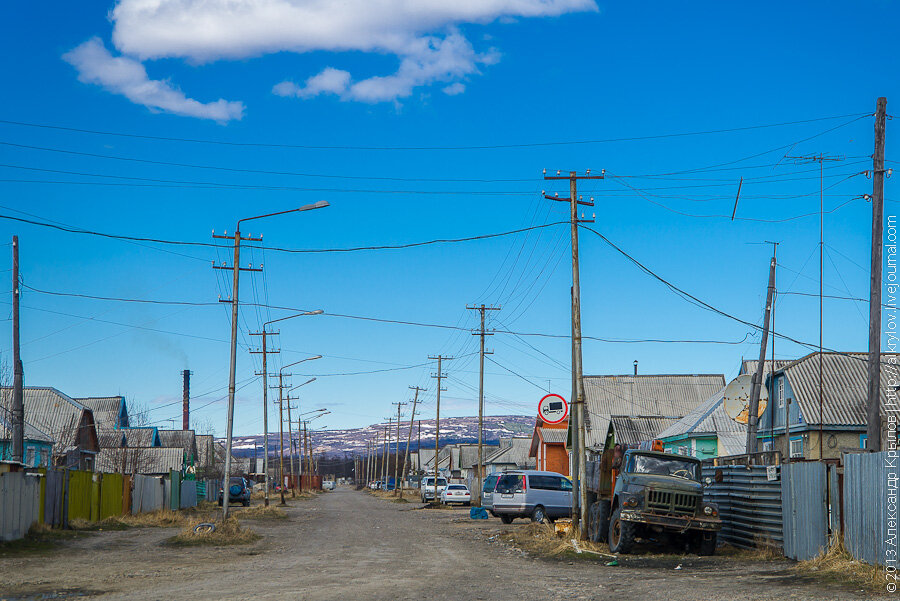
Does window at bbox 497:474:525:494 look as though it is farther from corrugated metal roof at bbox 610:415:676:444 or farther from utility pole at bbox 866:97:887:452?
corrugated metal roof at bbox 610:415:676:444

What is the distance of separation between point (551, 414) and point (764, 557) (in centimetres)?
641

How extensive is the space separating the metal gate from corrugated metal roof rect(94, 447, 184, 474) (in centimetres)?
4910

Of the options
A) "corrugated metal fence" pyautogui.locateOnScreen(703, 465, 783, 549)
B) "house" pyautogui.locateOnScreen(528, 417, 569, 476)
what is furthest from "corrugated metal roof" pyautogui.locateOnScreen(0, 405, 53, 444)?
"house" pyautogui.locateOnScreen(528, 417, 569, 476)

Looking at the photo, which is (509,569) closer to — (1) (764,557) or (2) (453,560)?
(2) (453,560)

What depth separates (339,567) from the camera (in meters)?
17.6

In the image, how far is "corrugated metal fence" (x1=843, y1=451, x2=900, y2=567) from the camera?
14070 millimetres

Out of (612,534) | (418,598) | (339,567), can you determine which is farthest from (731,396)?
(418,598)

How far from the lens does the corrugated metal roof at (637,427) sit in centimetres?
5300

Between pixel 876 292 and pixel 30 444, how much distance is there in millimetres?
43092

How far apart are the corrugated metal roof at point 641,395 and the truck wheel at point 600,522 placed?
43.7m

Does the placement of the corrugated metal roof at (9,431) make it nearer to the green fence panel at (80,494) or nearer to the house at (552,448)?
the green fence panel at (80,494)

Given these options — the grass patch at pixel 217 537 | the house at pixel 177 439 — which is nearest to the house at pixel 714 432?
the grass patch at pixel 217 537

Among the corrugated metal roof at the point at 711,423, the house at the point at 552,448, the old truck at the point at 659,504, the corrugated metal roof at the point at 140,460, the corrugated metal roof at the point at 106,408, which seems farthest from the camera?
the house at the point at 552,448

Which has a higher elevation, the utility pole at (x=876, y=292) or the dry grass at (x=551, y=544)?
the utility pole at (x=876, y=292)
